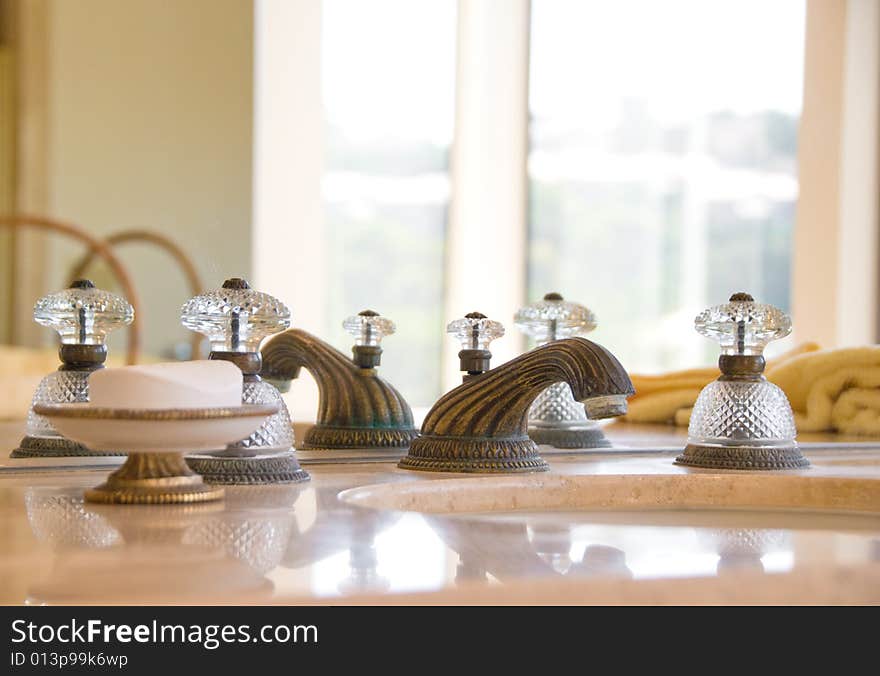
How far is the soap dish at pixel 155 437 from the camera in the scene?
0.56 metres

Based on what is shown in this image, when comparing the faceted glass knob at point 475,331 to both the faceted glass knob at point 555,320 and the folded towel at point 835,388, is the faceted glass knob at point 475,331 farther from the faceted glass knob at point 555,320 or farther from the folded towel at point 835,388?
the folded towel at point 835,388

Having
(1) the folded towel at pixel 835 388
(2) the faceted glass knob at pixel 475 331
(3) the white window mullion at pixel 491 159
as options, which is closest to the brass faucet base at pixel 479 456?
(2) the faceted glass knob at pixel 475 331

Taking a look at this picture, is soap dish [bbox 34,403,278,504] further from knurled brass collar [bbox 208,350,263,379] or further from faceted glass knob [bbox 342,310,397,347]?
faceted glass knob [bbox 342,310,397,347]

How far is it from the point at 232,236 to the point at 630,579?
1.37 m

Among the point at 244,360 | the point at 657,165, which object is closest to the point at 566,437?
the point at 244,360

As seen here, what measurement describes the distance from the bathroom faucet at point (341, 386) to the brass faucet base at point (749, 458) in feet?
0.71

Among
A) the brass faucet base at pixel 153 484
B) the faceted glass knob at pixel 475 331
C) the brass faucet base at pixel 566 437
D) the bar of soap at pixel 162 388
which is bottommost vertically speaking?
the brass faucet base at pixel 566 437

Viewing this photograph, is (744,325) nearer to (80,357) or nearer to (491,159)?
(80,357)

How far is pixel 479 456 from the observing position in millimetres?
779

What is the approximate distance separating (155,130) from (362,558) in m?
1.46

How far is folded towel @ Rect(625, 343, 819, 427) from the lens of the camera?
3.92 feet

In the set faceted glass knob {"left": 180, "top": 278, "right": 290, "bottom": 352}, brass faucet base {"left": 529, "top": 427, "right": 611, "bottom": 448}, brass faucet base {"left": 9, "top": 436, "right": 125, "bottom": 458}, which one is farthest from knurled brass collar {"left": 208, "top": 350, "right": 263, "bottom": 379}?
brass faucet base {"left": 529, "top": 427, "right": 611, "bottom": 448}
